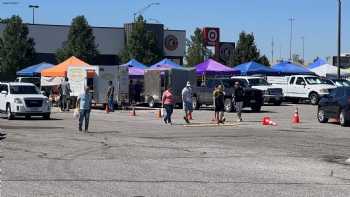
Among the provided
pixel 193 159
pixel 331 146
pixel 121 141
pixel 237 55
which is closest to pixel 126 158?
pixel 193 159

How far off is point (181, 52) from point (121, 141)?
195ft

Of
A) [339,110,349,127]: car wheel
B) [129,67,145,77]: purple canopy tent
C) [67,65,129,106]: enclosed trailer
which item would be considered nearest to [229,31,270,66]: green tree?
[129,67,145,77]: purple canopy tent

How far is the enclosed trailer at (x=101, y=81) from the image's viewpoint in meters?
41.9

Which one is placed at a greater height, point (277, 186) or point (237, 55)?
point (237, 55)

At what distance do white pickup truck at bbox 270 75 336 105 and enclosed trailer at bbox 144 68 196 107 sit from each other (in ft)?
28.2

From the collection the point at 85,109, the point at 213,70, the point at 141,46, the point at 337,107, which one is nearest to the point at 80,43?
the point at 141,46

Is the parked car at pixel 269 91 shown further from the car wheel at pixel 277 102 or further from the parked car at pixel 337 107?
the parked car at pixel 337 107

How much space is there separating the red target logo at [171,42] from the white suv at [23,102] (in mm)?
45669

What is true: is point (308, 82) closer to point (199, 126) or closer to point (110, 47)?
point (199, 126)

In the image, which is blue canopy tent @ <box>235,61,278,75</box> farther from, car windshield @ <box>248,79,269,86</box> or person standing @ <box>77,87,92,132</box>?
person standing @ <box>77,87,92,132</box>

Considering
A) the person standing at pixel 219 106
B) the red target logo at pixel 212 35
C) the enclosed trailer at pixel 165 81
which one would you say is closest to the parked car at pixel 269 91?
the enclosed trailer at pixel 165 81

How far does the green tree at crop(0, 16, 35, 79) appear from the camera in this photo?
216 feet

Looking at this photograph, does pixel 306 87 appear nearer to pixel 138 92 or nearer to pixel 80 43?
pixel 138 92

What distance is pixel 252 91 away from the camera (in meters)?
38.8
